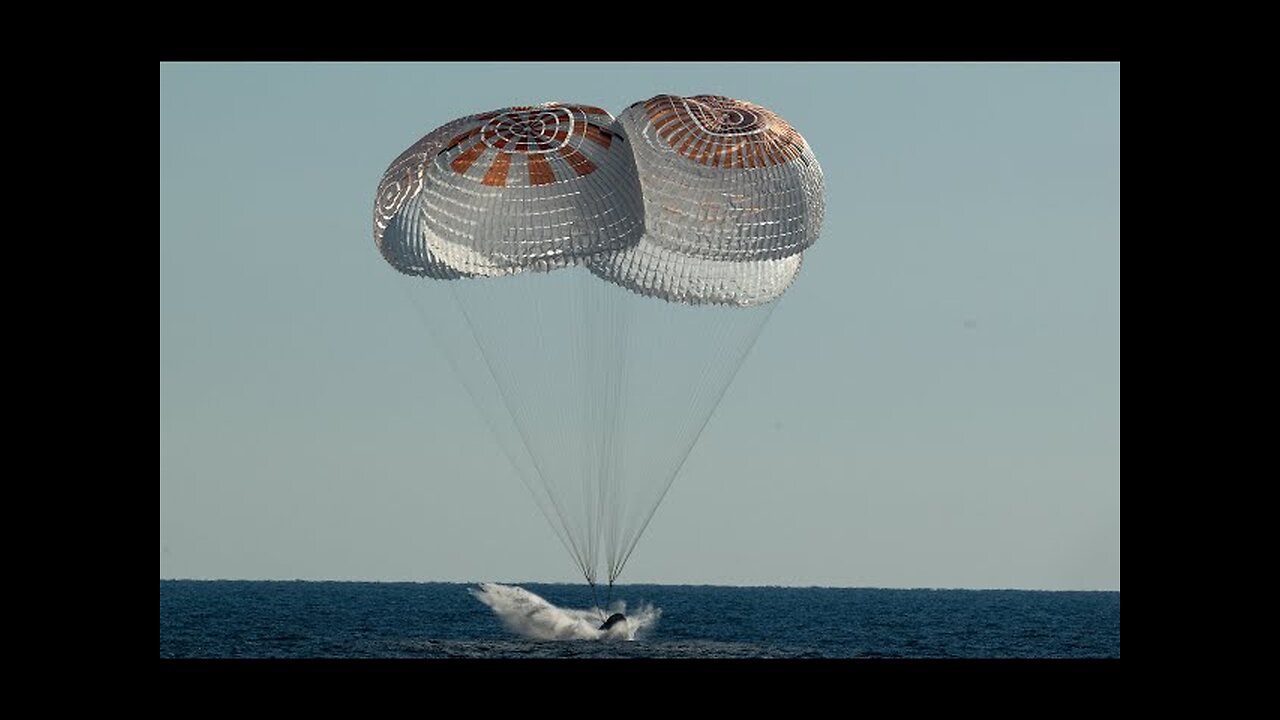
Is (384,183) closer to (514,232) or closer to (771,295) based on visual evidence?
(514,232)

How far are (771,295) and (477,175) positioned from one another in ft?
16.1

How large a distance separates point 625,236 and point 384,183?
12.3ft
